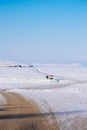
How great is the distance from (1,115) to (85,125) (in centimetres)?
388

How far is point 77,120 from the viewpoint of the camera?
13672mm

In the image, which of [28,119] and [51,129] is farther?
[28,119]

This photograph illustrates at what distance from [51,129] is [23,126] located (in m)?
1.02

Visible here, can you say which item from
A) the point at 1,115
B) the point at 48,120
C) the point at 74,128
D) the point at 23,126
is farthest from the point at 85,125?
the point at 1,115

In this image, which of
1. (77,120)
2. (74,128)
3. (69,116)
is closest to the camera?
(74,128)

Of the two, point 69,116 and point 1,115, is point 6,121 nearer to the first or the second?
point 1,115

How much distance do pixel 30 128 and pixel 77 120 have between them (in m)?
3.19

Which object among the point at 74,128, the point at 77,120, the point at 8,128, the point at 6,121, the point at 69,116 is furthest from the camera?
the point at 69,116

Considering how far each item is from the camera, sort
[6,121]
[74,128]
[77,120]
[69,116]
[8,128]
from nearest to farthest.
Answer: [8,128]
[74,128]
[6,121]
[77,120]
[69,116]

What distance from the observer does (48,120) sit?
13.2 m

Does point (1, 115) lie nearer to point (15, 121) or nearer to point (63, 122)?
point (15, 121)

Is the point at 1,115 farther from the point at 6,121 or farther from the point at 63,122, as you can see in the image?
the point at 63,122


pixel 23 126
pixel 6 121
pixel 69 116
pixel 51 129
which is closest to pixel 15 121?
pixel 6 121

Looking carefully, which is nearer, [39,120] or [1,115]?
[39,120]
